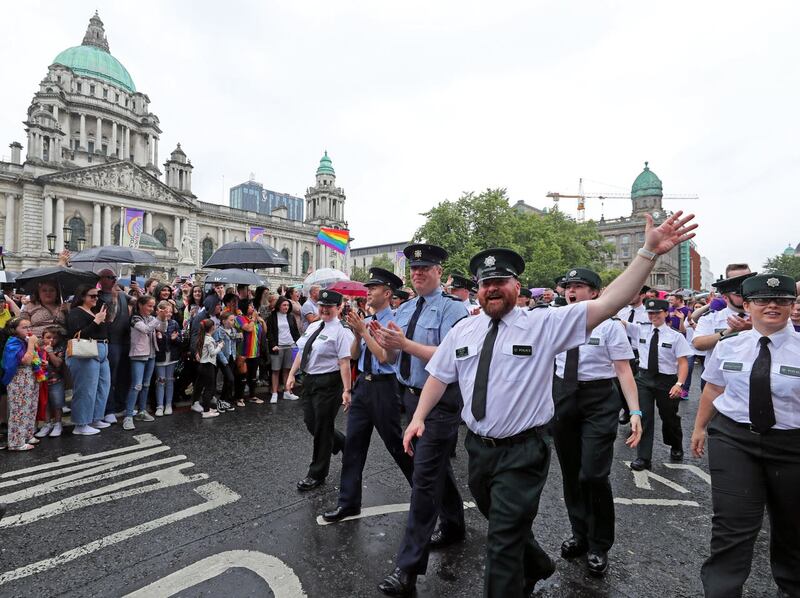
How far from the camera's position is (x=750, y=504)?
2658 millimetres

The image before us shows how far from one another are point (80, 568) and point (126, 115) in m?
78.8

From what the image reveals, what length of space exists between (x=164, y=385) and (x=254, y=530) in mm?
4984

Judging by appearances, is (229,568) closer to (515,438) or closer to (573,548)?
A: (515,438)

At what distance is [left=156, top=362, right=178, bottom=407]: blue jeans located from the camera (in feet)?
25.4

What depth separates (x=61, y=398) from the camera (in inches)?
254

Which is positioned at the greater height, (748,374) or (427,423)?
(748,374)

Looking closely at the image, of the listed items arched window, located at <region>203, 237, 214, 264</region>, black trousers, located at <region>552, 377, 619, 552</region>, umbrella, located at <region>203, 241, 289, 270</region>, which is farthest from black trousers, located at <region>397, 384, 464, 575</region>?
arched window, located at <region>203, 237, 214, 264</region>

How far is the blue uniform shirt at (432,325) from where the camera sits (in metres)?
3.69

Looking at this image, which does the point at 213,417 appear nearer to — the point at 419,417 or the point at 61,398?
the point at 61,398

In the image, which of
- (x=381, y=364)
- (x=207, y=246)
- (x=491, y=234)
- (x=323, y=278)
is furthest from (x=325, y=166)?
(x=381, y=364)

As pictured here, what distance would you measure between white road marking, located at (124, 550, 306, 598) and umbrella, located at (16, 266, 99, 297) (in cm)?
532

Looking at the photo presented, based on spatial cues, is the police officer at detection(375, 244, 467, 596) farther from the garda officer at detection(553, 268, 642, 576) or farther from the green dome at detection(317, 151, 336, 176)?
the green dome at detection(317, 151, 336, 176)

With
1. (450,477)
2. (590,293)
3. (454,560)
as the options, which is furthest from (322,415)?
(590,293)

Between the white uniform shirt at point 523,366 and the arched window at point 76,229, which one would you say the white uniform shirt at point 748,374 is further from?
the arched window at point 76,229
